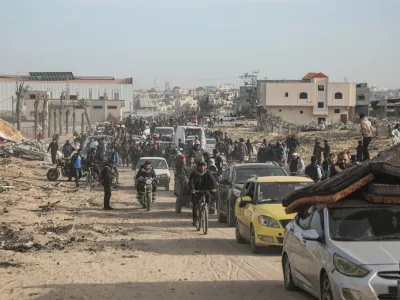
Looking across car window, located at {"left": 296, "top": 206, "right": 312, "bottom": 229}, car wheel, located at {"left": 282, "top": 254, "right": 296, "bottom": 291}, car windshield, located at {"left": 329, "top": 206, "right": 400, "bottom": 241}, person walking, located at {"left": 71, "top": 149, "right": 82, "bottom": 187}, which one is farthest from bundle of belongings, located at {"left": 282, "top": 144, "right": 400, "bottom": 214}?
person walking, located at {"left": 71, "top": 149, "right": 82, "bottom": 187}

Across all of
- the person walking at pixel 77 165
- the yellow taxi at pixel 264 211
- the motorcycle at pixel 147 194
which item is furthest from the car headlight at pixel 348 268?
the person walking at pixel 77 165

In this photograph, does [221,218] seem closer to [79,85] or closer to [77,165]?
[77,165]

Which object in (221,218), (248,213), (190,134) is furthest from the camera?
(190,134)

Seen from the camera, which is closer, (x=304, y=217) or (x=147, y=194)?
(x=304, y=217)

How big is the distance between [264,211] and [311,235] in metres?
5.44

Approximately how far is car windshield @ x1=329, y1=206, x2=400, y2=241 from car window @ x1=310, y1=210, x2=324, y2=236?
155 millimetres

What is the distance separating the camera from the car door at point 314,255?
894 centimetres

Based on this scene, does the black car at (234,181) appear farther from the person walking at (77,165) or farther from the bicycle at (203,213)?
the person walking at (77,165)

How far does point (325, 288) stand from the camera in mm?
8617

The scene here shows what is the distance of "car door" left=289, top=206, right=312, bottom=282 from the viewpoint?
32.3 feet

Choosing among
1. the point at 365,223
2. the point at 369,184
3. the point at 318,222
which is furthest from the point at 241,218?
the point at 369,184

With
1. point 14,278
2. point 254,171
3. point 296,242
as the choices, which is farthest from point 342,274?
point 254,171

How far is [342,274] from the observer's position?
808cm

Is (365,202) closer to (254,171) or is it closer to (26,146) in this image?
(254,171)
